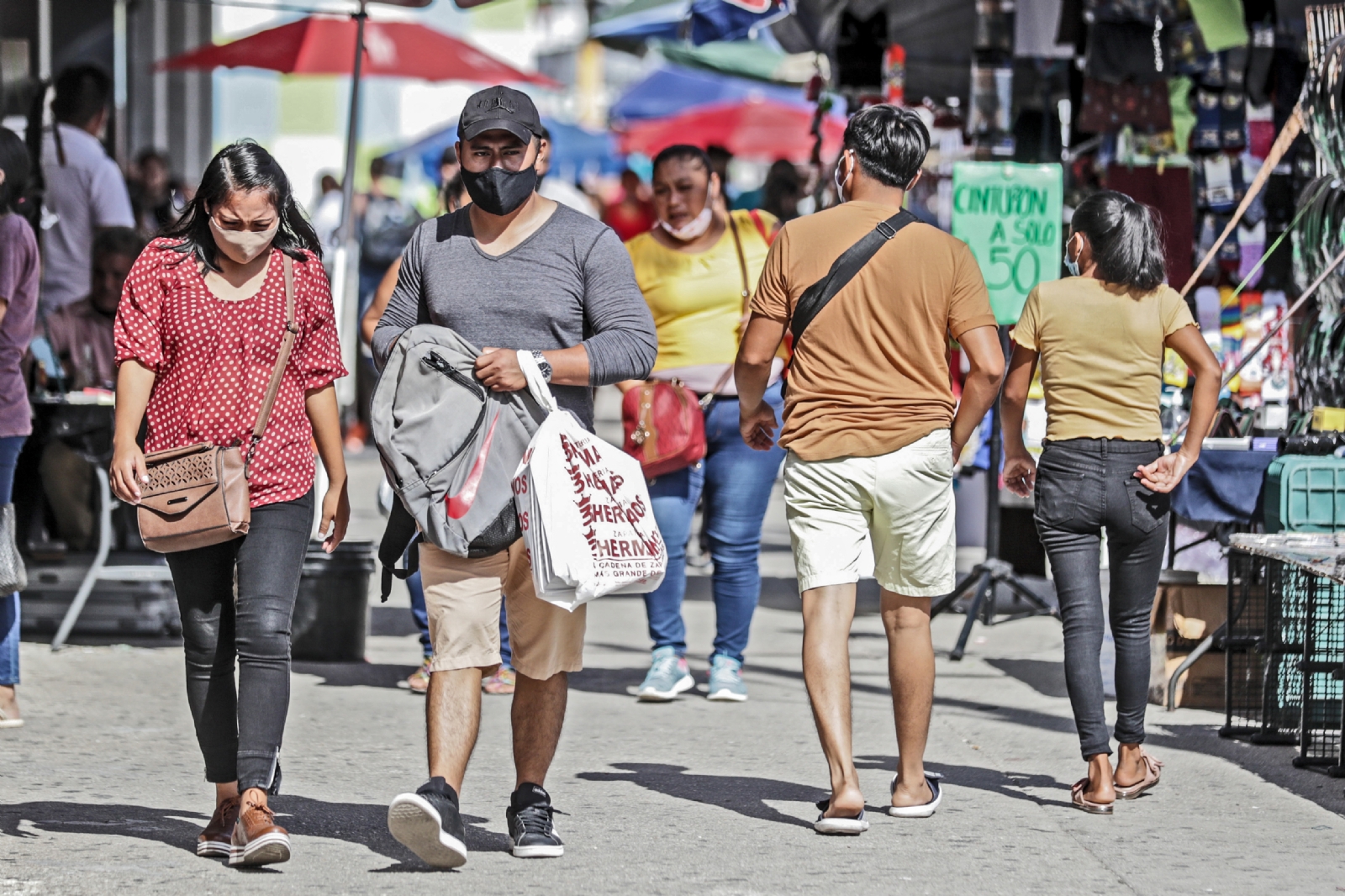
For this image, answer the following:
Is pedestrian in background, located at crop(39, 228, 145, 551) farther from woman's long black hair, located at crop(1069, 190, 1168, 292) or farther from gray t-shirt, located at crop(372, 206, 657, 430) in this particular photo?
woman's long black hair, located at crop(1069, 190, 1168, 292)

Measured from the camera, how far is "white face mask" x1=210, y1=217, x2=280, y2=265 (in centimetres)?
514

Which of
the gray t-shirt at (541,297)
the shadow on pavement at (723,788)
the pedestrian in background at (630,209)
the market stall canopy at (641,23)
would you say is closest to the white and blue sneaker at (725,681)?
the shadow on pavement at (723,788)

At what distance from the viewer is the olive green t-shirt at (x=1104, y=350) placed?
19.7 ft

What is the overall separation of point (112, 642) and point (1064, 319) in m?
4.63

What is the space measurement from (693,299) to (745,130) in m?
12.9

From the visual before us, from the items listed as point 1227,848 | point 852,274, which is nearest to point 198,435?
point 852,274

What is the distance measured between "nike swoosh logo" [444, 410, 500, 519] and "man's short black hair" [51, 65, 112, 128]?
20.5 ft

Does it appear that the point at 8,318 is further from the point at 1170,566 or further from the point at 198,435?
the point at 1170,566

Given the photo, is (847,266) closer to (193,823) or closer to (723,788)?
(723,788)

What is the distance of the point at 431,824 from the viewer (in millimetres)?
4805

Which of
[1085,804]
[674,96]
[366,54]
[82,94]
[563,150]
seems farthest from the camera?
[563,150]

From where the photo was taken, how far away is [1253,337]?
9.36m

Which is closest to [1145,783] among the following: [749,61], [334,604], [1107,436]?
[1107,436]

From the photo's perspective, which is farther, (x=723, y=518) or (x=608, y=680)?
(x=608, y=680)
